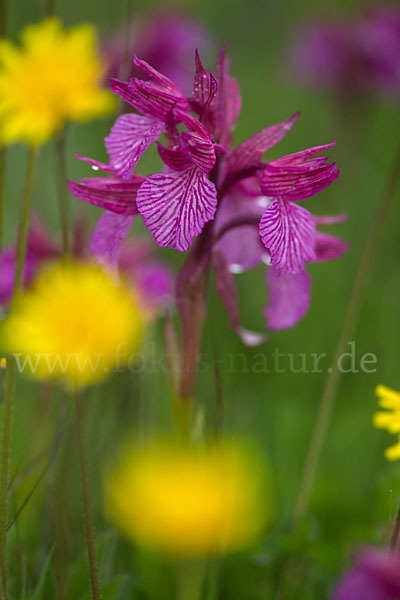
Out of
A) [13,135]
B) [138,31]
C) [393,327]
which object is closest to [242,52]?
[138,31]

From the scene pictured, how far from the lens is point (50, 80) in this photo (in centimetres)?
102

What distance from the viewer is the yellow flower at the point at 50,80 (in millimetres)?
970

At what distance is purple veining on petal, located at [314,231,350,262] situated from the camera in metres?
0.81

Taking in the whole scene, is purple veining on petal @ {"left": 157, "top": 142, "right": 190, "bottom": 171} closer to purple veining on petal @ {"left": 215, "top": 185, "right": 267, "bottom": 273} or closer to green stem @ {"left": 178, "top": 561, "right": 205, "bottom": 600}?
purple veining on petal @ {"left": 215, "top": 185, "right": 267, "bottom": 273}

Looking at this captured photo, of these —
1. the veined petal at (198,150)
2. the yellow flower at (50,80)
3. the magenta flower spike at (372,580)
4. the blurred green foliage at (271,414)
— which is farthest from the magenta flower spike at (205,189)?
the magenta flower spike at (372,580)

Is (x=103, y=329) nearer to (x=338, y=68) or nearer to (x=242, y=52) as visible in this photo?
(x=338, y=68)

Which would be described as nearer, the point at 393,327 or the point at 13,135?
the point at 13,135

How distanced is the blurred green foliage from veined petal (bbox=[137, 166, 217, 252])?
0.12 metres

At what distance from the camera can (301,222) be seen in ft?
2.39

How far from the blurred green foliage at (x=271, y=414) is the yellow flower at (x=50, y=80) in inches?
14.2

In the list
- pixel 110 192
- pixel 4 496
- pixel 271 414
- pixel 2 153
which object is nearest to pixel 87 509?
pixel 4 496

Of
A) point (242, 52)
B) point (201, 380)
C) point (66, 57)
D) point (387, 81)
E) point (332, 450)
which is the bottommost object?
point (332, 450)

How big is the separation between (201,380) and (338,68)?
132cm

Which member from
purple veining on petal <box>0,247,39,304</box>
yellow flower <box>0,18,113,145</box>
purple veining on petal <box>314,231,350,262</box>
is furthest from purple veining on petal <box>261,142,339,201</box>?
purple veining on petal <box>0,247,39,304</box>
